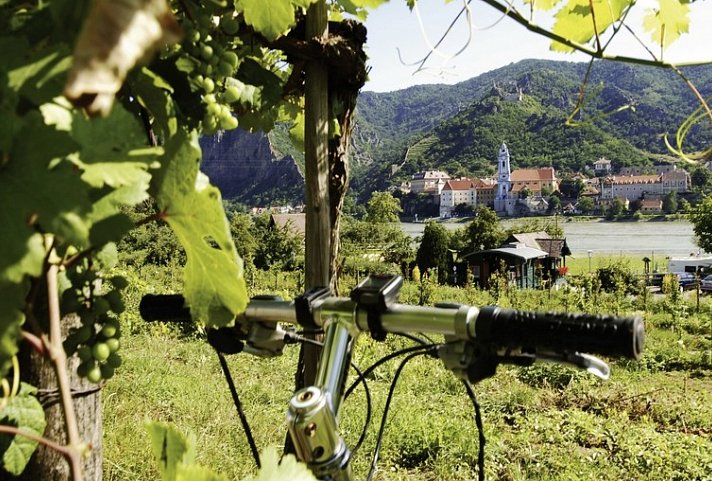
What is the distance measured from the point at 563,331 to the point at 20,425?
58 centimetres

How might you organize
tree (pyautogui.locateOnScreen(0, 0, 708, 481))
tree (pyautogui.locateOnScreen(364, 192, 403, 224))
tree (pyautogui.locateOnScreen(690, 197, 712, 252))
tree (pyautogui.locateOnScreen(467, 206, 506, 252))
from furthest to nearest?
tree (pyautogui.locateOnScreen(364, 192, 403, 224))
tree (pyautogui.locateOnScreen(690, 197, 712, 252))
tree (pyautogui.locateOnScreen(467, 206, 506, 252))
tree (pyautogui.locateOnScreen(0, 0, 708, 481))

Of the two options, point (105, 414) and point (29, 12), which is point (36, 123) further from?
point (105, 414)

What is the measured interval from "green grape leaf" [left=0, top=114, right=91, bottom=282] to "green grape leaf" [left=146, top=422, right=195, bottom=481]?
255 millimetres

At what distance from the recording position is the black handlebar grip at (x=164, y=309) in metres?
0.98

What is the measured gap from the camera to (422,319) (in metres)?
0.77

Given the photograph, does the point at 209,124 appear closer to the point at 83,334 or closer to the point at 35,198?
Result: the point at 83,334

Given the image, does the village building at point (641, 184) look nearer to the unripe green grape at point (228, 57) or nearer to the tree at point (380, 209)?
the tree at point (380, 209)

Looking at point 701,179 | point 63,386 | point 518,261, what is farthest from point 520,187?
point 63,386

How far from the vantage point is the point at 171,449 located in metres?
0.55

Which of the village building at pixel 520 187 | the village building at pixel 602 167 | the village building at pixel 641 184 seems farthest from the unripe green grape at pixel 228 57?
the village building at pixel 602 167

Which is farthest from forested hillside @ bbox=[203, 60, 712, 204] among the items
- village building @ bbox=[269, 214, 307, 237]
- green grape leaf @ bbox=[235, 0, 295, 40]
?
green grape leaf @ bbox=[235, 0, 295, 40]

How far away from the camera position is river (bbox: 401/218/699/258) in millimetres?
57000

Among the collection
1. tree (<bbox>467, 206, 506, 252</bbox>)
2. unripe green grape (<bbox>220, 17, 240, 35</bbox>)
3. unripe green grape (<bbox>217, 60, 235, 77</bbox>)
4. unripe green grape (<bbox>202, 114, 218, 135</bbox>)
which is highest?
unripe green grape (<bbox>220, 17, 240, 35</bbox>)

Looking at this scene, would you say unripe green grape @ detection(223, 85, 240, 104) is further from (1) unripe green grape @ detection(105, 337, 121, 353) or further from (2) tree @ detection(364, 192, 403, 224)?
(2) tree @ detection(364, 192, 403, 224)
